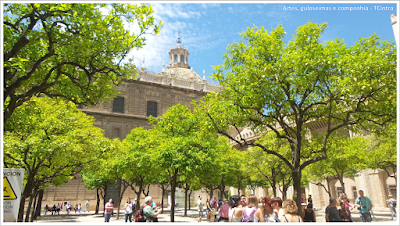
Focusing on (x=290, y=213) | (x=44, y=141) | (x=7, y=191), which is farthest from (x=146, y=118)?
(x=290, y=213)

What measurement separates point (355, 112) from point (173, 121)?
40.8 ft

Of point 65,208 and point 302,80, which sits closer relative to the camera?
point 302,80

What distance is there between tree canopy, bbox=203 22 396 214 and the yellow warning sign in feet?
23.2

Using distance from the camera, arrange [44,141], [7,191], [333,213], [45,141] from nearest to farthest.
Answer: [7,191] < [333,213] < [45,141] < [44,141]

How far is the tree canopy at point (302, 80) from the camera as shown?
902 centimetres

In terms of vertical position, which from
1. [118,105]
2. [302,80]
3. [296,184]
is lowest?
[296,184]

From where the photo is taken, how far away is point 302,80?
32.3 feet

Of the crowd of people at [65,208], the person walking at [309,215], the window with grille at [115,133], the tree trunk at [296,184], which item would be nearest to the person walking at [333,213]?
the person walking at [309,215]

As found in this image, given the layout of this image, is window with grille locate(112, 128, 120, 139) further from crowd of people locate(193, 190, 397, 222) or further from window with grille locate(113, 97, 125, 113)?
crowd of people locate(193, 190, 397, 222)

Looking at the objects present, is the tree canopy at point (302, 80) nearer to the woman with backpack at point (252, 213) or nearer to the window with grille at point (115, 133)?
the woman with backpack at point (252, 213)

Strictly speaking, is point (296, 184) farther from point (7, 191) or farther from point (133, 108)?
point (133, 108)

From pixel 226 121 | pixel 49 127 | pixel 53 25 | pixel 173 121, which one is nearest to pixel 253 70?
pixel 226 121

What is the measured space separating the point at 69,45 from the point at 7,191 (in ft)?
14.4

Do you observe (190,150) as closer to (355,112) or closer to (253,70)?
(253,70)
